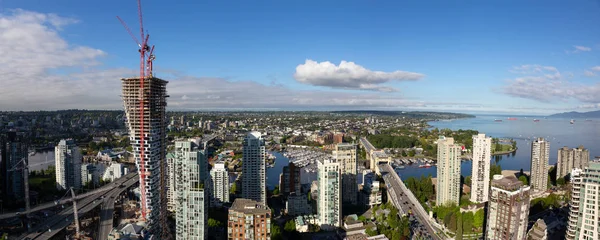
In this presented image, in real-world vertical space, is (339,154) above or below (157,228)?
above

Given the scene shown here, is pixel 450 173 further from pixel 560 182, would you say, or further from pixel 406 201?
pixel 560 182

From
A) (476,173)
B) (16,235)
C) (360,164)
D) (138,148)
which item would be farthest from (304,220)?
(360,164)

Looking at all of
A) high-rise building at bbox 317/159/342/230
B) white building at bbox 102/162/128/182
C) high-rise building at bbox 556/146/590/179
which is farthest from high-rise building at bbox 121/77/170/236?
high-rise building at bbox 556/146/590/179

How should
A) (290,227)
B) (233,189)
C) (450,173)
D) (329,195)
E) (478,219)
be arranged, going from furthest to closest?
1. (233,189)
2. (450,173)
3. (478,219)
4. (329,195)
5. (290,227)

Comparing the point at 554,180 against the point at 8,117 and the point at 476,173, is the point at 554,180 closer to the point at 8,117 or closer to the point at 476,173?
the point at 476,173

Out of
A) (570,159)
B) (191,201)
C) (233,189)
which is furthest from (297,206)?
(570,159)

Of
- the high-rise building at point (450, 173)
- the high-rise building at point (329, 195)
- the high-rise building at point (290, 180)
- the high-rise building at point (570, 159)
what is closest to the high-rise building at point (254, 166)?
the high-rise building at point (290, 180)

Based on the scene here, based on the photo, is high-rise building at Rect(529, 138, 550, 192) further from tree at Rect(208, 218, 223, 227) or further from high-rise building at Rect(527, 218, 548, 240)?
tree at Rect(208, 218, 223, 227)
